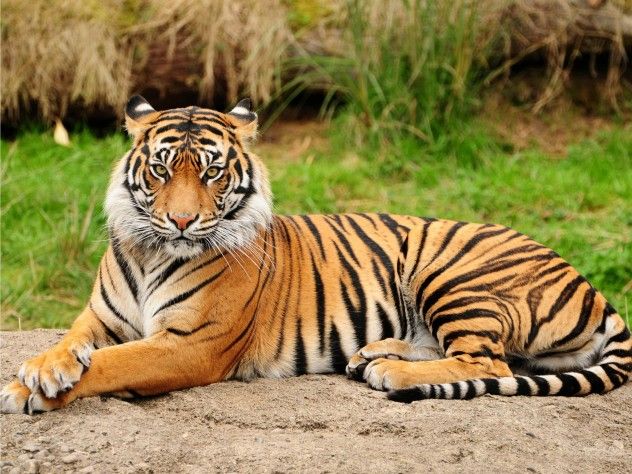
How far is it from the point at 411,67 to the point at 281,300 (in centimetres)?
394

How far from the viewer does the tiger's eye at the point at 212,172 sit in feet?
14.0

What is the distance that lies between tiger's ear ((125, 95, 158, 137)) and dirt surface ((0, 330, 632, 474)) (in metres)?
1.15

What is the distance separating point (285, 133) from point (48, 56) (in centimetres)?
205

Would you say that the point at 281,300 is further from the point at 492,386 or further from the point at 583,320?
the point at 583,320

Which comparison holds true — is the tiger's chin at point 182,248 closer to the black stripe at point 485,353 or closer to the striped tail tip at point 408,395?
the striped tail tip at point 408,395

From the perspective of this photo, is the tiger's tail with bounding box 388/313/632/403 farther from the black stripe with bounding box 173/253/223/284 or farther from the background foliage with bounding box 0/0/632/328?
the background foliage with bounding box 0/0/632/328

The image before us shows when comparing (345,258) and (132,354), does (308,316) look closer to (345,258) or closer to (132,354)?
(345,258)

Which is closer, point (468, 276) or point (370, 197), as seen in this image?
point (468, 276)

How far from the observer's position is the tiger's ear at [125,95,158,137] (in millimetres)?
4480

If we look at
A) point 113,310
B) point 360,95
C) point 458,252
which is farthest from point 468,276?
point 360,95

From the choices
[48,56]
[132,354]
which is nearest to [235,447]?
[132,354]

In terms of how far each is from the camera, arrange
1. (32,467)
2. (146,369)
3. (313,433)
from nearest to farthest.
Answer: (32,467) < (313,433) < (146,369)

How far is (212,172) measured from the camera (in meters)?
4.28

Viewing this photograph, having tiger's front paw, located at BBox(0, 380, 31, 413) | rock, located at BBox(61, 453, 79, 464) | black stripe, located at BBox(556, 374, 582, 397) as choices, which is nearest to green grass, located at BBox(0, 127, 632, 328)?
black stripe, located at BBox(556, 374, 582, 397)
